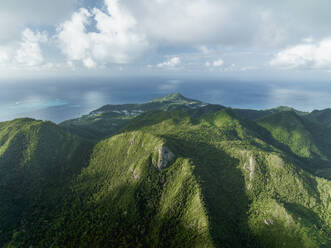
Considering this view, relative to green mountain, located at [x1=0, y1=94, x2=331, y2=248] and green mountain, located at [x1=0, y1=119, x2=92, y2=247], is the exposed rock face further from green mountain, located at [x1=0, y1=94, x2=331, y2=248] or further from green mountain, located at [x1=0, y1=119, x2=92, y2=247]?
green mountain, located at [x1=0, y1=119, x2=92, y2=247]

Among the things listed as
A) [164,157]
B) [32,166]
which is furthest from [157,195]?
[32,166]

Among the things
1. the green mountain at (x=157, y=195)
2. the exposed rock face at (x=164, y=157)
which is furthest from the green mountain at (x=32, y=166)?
the exposed rock face at (x=164, y=157)

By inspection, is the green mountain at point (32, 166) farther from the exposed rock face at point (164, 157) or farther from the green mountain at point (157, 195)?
the exposed rock face at point (164, 157)

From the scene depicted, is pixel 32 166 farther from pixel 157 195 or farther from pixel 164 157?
pixel 164 157

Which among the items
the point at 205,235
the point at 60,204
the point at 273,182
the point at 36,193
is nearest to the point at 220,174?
the point at 273,182

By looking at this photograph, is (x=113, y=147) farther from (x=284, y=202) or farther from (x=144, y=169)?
(x=284, y=202)
